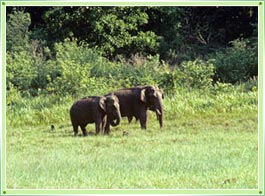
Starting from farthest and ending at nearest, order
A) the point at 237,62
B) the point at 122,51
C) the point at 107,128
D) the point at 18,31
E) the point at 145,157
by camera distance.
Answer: the point at 237,62
the point at 18,31
the point at 122,51
the point at 107,128
the point at 145,157

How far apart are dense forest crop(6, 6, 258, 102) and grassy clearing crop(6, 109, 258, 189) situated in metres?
1.42

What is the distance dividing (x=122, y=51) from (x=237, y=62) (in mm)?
2414

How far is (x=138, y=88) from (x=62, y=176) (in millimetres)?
3956

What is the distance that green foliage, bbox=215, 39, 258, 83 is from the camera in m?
10.0

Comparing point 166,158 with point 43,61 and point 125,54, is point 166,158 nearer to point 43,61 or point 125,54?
point 125,54

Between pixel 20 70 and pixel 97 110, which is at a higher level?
pixel 20 70

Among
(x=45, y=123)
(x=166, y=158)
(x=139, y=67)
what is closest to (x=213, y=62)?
(x=139, y=67)

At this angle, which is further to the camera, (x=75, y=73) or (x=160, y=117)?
(x=75, y=73)

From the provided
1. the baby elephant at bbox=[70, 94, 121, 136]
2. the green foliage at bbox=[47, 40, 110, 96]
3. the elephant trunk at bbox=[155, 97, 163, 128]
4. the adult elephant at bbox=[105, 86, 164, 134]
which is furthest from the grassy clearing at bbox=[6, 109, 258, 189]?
the green foliage at bbox=[47, 40, 110, 96]

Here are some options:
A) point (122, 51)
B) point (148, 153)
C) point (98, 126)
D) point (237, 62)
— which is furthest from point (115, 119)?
point (237, 62)

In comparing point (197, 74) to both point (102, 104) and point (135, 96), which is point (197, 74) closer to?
point (135, 96)

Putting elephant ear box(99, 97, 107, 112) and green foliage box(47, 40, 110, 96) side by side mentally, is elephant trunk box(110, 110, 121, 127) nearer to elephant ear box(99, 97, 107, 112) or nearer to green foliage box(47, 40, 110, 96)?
elephant ear box(99, 97, 107, 112)

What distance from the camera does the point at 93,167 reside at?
244 inches

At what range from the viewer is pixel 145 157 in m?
6.61
